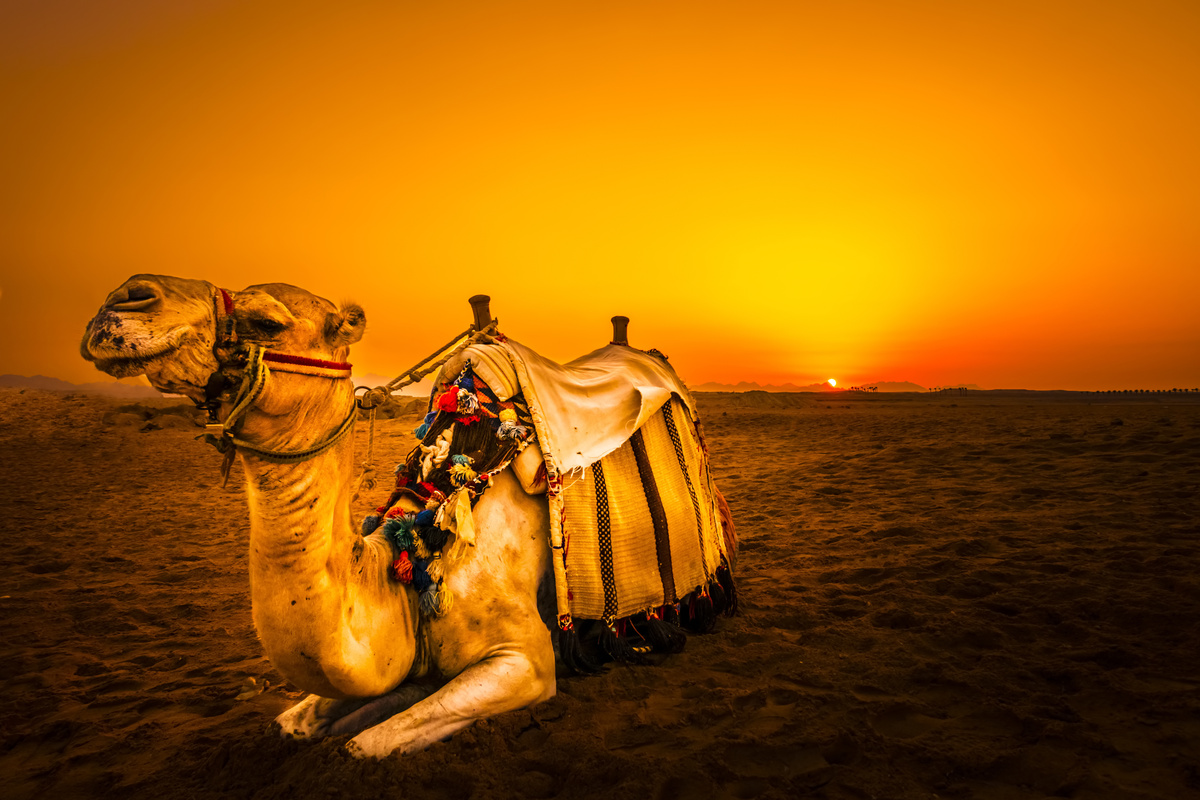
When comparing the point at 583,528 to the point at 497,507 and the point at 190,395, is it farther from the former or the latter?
the point at 190,395

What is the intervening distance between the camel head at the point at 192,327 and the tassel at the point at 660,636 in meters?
A: 2.59

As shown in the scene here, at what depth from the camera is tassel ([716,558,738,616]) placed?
14.3 ft

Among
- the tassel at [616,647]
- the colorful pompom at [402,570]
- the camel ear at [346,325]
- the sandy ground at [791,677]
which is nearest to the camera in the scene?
the camel ear at [346,325]

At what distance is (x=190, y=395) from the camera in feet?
5.86

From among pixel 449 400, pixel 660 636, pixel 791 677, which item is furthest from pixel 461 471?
pixel 791 677

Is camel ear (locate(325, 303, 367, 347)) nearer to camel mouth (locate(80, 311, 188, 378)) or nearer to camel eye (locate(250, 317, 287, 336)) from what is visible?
camel eye (locate(250, 317, 287, 336))

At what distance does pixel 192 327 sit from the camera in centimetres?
169

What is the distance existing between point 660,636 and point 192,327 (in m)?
3.03

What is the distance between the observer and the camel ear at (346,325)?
205cm

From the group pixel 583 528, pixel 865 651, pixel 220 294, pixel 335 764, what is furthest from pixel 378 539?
pixel 865 651

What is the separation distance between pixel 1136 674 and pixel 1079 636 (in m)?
0.49

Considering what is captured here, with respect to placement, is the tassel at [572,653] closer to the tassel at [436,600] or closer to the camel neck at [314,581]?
the tassel at [436,600]

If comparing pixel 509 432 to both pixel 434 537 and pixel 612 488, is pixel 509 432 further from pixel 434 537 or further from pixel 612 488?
pixel 612 488

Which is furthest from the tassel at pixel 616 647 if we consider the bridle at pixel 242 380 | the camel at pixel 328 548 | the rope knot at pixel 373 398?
the bridle at pixel 242 380
